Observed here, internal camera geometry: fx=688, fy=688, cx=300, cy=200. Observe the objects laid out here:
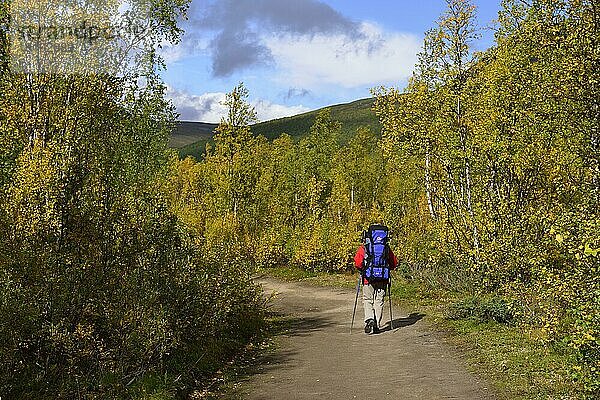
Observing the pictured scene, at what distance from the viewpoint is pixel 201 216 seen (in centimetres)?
2220

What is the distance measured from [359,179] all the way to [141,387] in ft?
129

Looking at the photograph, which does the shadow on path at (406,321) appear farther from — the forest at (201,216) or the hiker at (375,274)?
the forest at (201,216)

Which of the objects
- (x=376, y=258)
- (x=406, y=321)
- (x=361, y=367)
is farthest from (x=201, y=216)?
(x=361, y=367)

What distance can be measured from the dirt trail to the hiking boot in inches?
7.2

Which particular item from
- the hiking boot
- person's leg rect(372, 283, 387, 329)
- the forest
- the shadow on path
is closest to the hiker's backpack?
person's leg rect(372, 283, 387, 329)

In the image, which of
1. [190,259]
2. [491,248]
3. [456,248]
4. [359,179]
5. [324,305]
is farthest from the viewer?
[359,179]

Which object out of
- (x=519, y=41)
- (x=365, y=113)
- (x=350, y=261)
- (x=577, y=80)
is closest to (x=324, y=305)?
(x=519, y=41)

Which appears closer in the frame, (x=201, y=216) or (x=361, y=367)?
(x=361, y=367)

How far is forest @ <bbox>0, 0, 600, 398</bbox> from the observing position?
9195 mm

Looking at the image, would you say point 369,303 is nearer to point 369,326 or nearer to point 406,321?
point 369,326

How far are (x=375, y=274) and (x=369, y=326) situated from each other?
110 cm

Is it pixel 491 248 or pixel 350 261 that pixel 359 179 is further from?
pixel 491 248

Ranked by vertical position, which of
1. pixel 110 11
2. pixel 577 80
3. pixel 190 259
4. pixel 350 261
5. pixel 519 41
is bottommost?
pixel 350 261

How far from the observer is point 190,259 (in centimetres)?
1183
